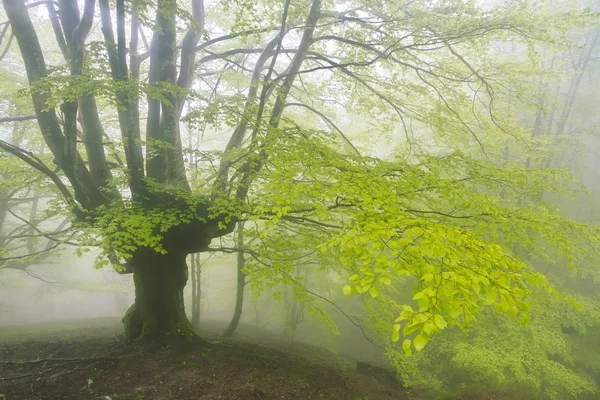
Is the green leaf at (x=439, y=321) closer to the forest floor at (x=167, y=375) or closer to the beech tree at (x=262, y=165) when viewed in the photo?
the beech tree at (x=262, y=165)

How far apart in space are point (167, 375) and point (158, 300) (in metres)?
1.67

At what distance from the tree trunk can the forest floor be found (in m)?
0.37

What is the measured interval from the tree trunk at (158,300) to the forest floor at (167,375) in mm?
370

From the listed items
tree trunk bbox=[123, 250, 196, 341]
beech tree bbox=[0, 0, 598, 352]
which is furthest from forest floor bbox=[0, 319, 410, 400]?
beech tree bbox=[0, 0, 598, 352]

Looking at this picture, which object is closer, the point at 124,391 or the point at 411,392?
the point at 124,391

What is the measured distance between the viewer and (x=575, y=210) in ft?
49.4

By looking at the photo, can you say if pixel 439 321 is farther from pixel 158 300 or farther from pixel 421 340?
pixel 158 300

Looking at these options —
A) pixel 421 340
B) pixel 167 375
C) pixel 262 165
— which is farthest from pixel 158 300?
pixel 421 340

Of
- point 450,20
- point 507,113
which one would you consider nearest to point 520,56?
point 507,113

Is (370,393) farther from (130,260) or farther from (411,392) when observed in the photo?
(130,260)

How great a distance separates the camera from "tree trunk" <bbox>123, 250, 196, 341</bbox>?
579cm

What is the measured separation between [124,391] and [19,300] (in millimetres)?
35536

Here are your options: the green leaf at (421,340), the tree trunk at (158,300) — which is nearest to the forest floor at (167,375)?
the tree trunk at (158,300)

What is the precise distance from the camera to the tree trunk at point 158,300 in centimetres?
579
